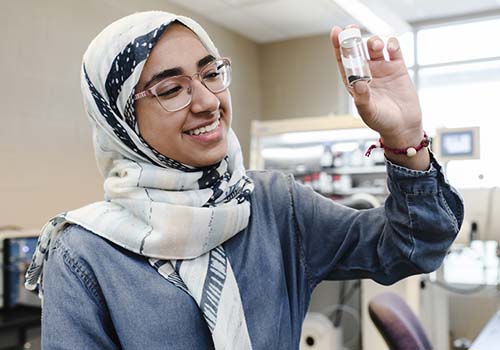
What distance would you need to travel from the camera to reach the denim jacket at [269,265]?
2.72 feet

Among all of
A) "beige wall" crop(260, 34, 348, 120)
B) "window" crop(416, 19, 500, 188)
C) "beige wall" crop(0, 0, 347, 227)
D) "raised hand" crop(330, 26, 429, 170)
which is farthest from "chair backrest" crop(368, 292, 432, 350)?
"beige wall" crop(260, 34, 348, 120)

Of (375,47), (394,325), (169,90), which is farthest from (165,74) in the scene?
(394,325)

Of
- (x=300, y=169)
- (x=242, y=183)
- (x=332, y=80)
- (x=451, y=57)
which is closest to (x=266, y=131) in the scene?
(x=300, y=169)

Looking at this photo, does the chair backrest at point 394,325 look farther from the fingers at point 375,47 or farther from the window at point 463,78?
the window at point 463,78

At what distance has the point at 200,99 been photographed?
2.95 ft

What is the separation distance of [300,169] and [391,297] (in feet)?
7.04

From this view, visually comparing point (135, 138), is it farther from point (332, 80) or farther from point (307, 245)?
point (332, 80)

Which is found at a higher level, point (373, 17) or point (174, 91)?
point (373, 17)

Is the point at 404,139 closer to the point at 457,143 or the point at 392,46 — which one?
the point at 392,46

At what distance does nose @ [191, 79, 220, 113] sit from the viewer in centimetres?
90

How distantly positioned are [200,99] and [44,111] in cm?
261

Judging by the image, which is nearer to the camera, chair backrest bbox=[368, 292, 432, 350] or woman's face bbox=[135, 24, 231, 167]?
woman's face bbox=[135, 24, 231, 167]

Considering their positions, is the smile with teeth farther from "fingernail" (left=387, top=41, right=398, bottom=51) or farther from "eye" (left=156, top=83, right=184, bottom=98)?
"fingernail" (left=387, top=41, right=398, bottom=51)

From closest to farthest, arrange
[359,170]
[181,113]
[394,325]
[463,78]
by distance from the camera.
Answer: [181,113], [394,325], [359,170], [463,78]
